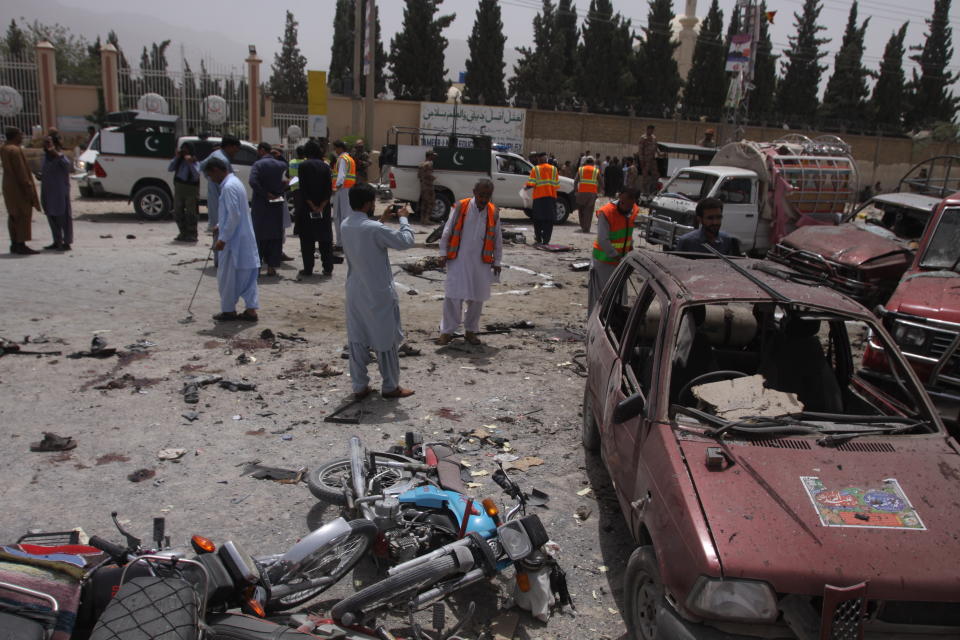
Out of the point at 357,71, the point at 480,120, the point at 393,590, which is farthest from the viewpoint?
the point at 480,120

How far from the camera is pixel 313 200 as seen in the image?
10289 mm

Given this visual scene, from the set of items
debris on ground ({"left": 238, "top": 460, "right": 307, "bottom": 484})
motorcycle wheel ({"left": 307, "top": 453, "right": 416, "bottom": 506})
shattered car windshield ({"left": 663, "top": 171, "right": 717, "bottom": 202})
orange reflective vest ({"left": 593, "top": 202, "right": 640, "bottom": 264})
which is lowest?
debris on ground ({"left": 238, "top": 460, "right": 307, "bottom": 484})

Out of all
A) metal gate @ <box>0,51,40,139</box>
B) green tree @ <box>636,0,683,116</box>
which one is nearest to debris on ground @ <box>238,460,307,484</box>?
metal gate @ <box>0,51,40,139</box>

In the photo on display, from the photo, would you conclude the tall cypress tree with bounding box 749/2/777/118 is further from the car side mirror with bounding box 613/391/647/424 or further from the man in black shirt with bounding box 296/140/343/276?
the car side mirror with bounding box 613/391/647/424

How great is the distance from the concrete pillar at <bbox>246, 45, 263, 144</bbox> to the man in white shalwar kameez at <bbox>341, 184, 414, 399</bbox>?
22.9 m

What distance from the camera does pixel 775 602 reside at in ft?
8.32

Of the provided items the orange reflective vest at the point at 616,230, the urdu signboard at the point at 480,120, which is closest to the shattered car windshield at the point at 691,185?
the orange reflective vest at the point at 616,230

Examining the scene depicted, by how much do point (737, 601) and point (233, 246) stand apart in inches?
264

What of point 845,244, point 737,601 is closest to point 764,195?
point 845,244

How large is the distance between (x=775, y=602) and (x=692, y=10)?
56.5 meters

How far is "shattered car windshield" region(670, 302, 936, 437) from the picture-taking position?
3445 millimetres

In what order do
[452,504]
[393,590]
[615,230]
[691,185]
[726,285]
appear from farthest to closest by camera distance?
[691,185] → [615,230] → [726,285] → [452,504] → [393,590]

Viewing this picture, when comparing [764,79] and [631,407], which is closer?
[631,407]

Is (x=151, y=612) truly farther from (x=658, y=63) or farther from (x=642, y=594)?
(x=658, y=63)
